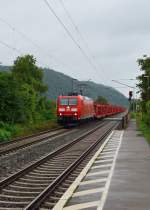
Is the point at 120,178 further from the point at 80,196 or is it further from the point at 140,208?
the point at 140,208

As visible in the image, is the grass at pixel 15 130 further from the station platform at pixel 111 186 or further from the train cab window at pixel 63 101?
the station platform at pixel 111 186

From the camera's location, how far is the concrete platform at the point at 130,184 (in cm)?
1193

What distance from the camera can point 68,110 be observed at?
53.7m

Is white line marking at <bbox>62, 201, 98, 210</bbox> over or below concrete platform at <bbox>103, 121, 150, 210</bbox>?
below

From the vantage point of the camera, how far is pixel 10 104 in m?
42.0

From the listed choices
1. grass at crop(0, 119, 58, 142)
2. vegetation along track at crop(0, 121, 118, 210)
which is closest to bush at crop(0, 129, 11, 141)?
grass at crop(0, 119, 58, 142)

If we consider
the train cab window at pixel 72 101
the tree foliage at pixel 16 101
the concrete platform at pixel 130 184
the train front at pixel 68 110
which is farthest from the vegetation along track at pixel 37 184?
the train cab window at pixel 72 101

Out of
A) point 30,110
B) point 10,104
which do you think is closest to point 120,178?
point 10,104

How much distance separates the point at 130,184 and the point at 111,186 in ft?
2.10

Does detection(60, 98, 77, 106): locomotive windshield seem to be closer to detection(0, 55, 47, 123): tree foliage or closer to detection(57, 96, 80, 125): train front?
detection(57, 96, 80, 125): train front

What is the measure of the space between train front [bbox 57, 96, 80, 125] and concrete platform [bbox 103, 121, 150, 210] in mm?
29510

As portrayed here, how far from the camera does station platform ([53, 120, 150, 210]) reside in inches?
469

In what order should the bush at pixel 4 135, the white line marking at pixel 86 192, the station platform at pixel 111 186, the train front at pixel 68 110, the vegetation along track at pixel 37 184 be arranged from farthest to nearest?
the train front at pixel 68 110 < the bush at pixel 4 135 < the white line marking at pixel 86 192 < the vegetation along track at pixel 37 184 < the station platform at pixel 111 186

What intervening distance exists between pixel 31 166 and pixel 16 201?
6.43 metres
